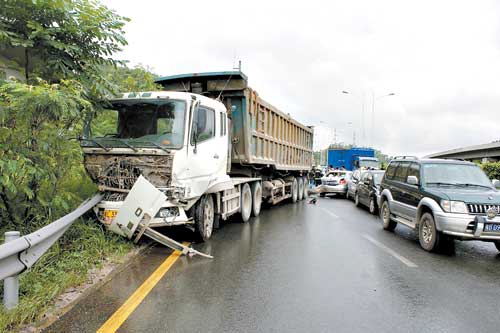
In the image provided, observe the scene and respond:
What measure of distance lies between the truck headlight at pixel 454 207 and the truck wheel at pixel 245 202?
16.2ft

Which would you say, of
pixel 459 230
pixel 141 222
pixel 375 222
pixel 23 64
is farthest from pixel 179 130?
pixel 375 222

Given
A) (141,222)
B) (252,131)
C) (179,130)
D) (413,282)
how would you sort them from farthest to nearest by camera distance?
(252,131), (179,130), (141,222), (413,282)

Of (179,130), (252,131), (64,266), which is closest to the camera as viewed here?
(64,266)

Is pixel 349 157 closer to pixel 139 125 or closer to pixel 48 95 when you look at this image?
pixel 139 125

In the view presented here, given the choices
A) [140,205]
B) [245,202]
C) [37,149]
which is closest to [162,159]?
[140,205]

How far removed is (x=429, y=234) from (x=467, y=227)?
787mm

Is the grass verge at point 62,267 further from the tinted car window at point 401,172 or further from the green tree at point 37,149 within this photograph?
the tinted car window at point 401,172

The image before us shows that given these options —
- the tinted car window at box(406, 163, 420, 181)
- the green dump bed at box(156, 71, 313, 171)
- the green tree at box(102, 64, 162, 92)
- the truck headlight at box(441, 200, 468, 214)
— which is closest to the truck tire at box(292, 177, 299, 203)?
the green dump bed at box(156, 71, 313, 171)

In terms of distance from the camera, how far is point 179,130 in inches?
262

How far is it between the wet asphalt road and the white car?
11.7 metres

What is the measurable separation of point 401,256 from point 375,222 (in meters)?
4.50

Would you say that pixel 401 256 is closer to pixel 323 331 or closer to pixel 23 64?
pixel 323 331

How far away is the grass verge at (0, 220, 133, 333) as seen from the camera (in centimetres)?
366

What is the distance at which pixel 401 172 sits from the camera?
945 centimetres
